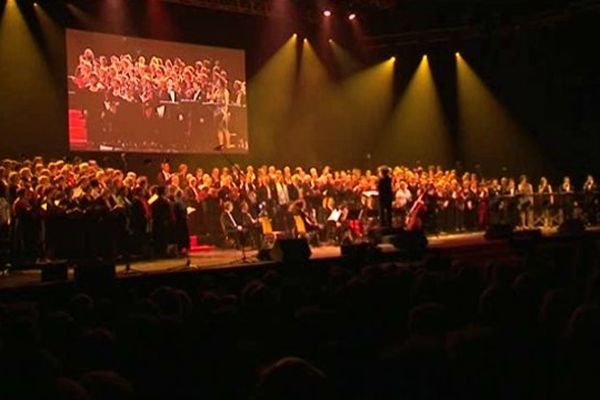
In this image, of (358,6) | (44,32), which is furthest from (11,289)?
(358,6)

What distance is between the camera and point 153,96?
65.9ft

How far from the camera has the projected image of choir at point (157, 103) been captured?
18969 millimetres

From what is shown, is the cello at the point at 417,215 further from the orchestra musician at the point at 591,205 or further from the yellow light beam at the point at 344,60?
the yellow light beam at the point at 344,60

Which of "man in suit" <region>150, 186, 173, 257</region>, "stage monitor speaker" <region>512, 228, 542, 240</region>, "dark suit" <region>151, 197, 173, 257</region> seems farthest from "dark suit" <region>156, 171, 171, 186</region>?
"stage monitor speaker" <region>512, 228, 542, 240</region>

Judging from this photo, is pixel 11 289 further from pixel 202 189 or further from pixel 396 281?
pixel 202 189

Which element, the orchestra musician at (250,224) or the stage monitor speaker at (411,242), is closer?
the stage monitor speaker at (411,242)

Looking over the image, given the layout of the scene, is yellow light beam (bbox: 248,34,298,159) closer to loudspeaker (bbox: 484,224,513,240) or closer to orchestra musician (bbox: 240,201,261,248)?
orchestra musician (bbox: 240,201,261,248)

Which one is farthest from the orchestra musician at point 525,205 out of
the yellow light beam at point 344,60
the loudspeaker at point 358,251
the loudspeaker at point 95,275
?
the loudspeaker at point 95,275

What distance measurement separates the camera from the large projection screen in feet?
61.8

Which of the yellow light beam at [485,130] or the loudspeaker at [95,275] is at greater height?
the yellow light beam at [485,130]

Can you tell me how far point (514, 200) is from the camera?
74.9 ft

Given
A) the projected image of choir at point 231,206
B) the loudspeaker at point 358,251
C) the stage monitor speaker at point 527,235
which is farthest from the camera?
the projected image of choir at point 231,206

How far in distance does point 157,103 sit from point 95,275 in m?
11.6

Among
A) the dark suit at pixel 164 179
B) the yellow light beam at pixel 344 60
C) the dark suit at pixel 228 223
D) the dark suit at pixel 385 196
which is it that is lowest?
the dark suit at pixel 228 223
